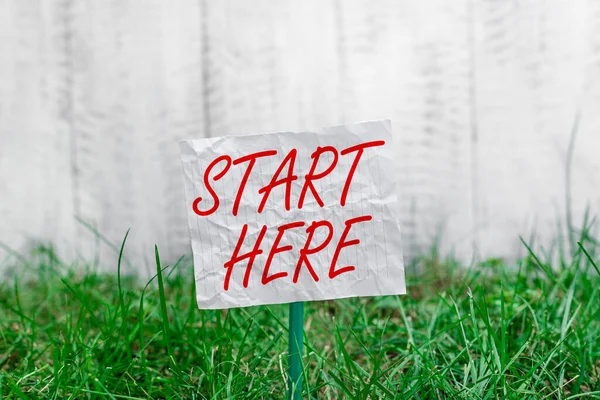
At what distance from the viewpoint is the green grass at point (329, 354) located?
57 centimetres

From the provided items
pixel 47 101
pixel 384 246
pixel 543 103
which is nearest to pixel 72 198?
pixel 47 101

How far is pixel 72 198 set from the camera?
1386 millimetres

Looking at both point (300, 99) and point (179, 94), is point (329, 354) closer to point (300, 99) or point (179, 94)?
point (300, 99)

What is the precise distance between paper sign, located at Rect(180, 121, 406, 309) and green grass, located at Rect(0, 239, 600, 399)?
66 millimetres

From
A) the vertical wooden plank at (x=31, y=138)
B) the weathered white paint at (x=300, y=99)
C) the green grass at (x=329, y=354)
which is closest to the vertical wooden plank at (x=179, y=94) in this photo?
the weathered white paint at (x=300, y=99)

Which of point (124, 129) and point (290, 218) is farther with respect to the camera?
point (124, 129)

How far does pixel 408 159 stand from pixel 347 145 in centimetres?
82

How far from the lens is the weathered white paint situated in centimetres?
128

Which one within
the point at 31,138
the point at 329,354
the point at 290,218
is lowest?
the point at 329,354

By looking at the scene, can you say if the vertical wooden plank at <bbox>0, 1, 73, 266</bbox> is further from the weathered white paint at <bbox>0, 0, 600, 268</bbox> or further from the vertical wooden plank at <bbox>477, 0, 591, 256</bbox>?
the vertical wooden plank at <bbox>477, 0, 591, 256</bbox>

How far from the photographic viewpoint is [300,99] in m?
1.31

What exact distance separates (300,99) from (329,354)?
2.45ft

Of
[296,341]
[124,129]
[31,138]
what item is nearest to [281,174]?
[296,341]

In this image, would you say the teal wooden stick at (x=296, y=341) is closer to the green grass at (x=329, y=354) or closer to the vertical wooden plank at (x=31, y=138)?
the green grass at (x=329, y=354)
